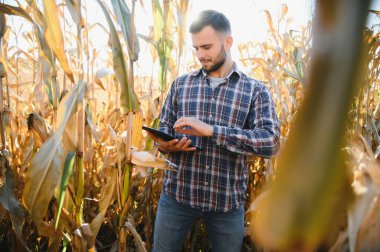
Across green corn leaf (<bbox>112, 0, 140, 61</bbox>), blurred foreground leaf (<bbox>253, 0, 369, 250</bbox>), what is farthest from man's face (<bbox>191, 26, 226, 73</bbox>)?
blurred foreground leaf (<bbox>253, 0, 369, 250</bbox>)

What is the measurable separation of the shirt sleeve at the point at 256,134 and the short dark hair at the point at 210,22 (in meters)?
0.37

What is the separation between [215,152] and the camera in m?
1.30

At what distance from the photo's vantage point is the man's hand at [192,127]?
3.68ft

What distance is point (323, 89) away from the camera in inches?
4.4

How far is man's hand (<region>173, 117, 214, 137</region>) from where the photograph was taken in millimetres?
1123

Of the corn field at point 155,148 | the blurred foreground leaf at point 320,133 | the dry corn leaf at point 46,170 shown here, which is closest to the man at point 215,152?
the corn field at point 155,148

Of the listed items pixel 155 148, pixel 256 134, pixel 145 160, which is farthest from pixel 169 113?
pixel 145 160

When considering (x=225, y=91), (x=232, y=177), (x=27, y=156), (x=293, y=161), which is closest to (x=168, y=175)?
(x=232, y=177)

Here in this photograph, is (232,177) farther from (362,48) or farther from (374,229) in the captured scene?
(362,48)

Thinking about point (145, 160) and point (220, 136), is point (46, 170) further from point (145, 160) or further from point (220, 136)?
point (220, 136)

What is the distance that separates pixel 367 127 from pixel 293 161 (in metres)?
1.44

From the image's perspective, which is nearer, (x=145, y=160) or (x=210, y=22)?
(x=145, y=160)

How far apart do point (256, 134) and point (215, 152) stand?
0.20m

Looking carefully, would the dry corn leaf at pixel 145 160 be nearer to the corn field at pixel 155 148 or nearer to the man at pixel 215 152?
the corn field at pixel 155 148
